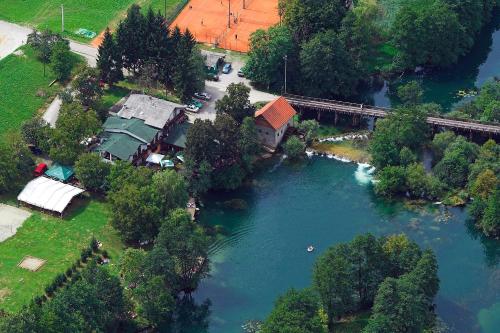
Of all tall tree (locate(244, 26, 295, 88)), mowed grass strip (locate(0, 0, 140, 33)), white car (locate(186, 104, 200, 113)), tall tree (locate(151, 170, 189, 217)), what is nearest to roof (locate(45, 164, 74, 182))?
tall tree (locate(151, 170, 189, 217))

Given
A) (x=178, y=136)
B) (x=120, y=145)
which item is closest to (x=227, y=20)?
(x=178, y=136)

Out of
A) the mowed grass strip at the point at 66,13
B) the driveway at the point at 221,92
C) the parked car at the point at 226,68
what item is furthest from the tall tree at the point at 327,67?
the mowed grass strip at the point at 66,13

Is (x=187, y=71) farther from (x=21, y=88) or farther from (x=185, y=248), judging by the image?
(x=185, y=248)

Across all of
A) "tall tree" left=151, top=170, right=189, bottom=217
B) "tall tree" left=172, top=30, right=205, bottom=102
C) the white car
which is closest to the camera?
"tall tree" left=151, top=170, right=189, bottom=217

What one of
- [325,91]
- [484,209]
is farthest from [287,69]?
[484,209]

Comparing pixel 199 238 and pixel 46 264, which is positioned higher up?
pixel 199 238

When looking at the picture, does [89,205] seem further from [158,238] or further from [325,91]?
[325,91]

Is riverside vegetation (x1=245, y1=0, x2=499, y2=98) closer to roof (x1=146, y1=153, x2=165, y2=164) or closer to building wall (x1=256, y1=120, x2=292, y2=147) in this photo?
building wall (x1=256, y1=120, x2=292, y2=147)
